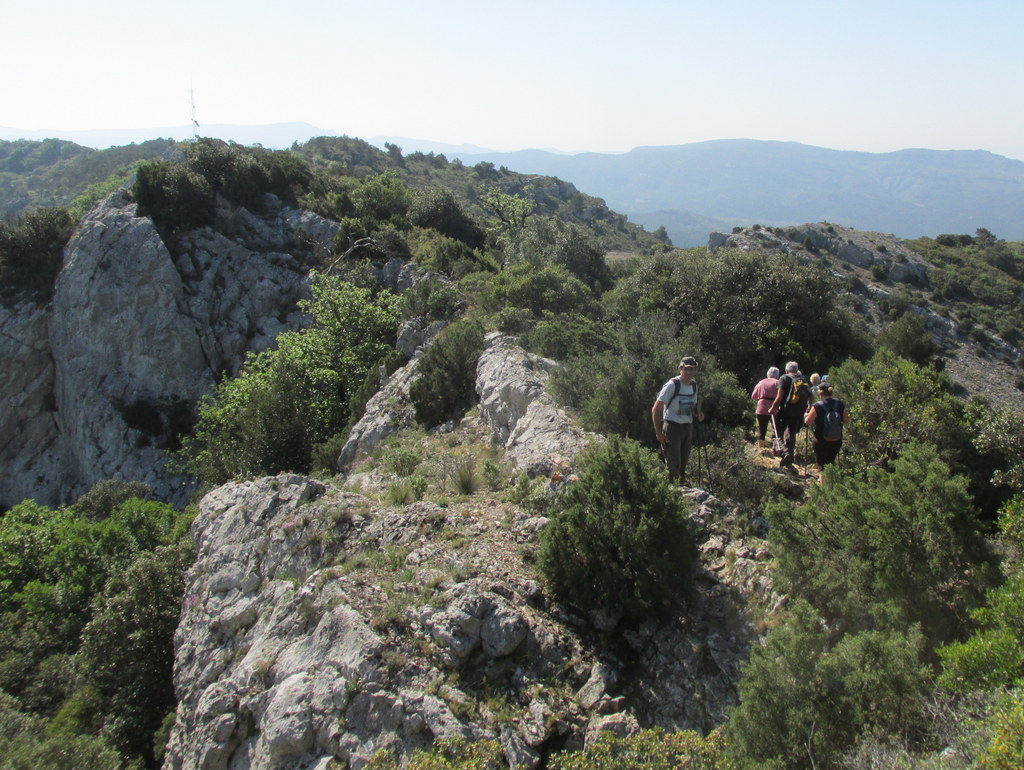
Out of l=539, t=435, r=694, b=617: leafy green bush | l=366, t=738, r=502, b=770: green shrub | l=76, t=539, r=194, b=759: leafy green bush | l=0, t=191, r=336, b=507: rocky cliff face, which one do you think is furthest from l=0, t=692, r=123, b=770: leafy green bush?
l=0, t=191, r=336, b=507: rocky cliff face

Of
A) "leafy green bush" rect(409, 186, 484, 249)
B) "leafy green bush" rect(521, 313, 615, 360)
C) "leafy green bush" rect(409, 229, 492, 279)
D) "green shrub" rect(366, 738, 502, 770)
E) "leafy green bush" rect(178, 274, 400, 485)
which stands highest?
"leafy green bush" rect(409, 186, 484, 249)

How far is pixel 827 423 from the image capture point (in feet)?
24.8

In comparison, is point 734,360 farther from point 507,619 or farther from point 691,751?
point 691,751

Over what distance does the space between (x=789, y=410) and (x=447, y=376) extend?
23.1 feet

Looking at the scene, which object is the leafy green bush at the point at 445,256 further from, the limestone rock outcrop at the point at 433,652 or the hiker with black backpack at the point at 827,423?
the limestone rock outcrop at the point at 433,652

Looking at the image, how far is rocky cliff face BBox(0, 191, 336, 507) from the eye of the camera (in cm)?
2736

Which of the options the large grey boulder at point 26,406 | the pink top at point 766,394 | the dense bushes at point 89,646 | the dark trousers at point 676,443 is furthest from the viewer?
the large grey boulder at point 26,406

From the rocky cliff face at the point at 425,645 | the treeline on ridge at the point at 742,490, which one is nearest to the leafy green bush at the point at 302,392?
the treeline on ridge at the point at 742,490

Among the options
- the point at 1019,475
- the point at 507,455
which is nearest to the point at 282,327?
the point at 507,455

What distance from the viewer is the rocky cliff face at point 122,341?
27359 mm

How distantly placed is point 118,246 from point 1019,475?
34204 millimetres

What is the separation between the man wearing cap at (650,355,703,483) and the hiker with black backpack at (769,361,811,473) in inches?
74.8

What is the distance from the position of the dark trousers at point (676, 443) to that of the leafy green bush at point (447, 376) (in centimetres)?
588

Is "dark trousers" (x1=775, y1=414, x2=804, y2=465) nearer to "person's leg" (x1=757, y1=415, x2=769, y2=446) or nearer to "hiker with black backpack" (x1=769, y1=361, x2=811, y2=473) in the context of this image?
"hiker with black backpack" (x1=769, y1=361, x2=811, y2=473)
